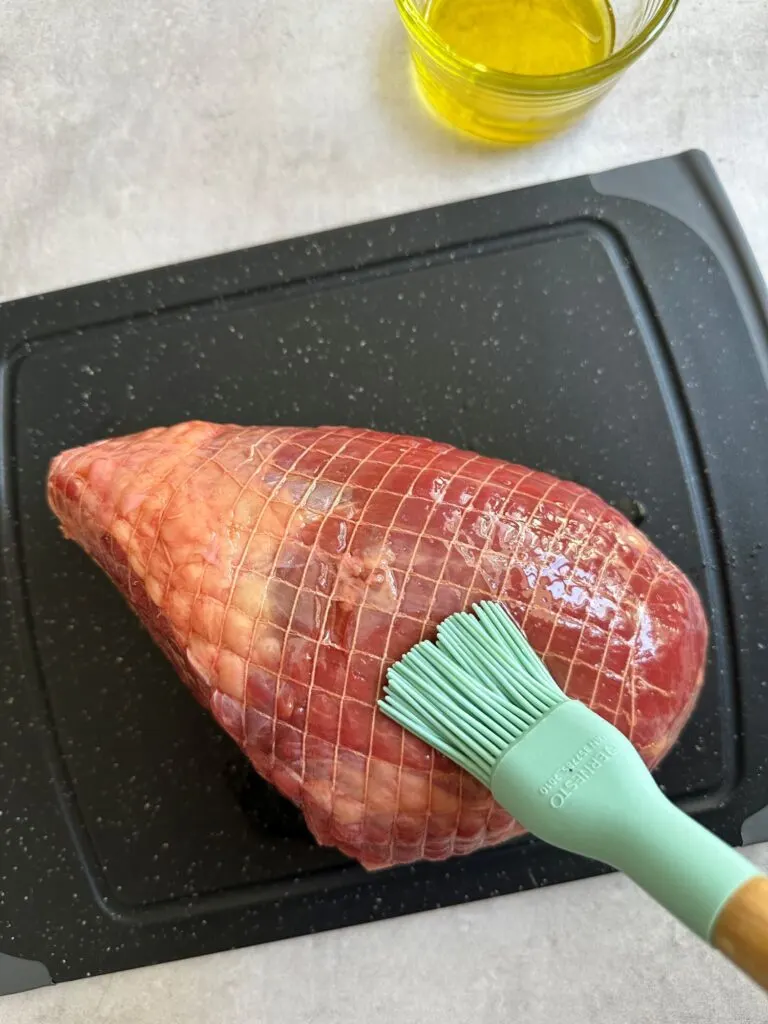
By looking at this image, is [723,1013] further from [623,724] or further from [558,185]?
[558,185]

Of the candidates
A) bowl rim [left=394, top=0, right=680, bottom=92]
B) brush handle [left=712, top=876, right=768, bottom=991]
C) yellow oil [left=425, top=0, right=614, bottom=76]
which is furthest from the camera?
yellow oil [left=425, top=0, right=614, bottom=76]

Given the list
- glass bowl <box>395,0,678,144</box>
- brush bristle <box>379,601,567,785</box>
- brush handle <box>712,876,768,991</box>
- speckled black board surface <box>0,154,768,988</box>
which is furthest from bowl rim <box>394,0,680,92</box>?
brush handle <box>712,876,768,991</box>

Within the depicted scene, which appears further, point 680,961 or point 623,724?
point 680,961

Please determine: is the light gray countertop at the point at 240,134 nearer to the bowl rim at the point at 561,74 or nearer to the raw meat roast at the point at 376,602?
the bowl rim at the point at 561,74

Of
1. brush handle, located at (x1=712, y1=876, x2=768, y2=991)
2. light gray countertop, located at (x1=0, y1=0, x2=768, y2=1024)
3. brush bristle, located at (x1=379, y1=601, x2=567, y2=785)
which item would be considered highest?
light gray countertop, located at (x1=0, y1=0, x2=768, y2=1024)

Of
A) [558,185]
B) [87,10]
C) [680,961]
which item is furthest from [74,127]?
[680,961]

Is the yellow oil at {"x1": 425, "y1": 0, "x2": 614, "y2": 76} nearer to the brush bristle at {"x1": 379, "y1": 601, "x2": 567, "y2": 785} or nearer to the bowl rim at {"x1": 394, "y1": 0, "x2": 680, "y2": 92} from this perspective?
the bowl rim at {"x1": 394, "y1": 0, "x2": 680, "y2": 92}
